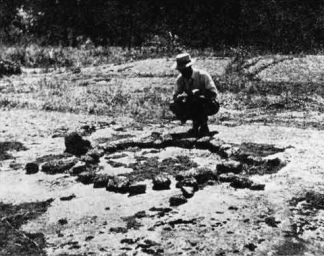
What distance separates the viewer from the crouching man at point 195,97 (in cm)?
660

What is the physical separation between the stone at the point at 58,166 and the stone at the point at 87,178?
0.40 m

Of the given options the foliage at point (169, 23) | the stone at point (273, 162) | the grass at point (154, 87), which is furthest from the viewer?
the foliage at point (169, 23)

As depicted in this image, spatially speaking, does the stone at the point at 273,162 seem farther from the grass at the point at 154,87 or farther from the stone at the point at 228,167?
the grass at the point at 154,87

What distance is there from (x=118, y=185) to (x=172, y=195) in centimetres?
54

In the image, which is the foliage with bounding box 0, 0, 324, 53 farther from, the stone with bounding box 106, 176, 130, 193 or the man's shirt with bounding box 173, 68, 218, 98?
the stone with bounding box 106, 176, 130, 193

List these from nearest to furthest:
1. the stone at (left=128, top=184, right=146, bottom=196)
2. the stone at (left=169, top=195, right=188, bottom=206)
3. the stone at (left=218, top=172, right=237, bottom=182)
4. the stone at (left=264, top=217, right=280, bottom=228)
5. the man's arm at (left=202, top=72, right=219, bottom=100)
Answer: the stone at (left=264, top=217, right=280, bottom=228) → the stone at (left=169, top=195, right=188, bottom=206) → the stone at (left=128, top=184, right=146, bottom=196) → the stone at (left=218, top=172, right=237, bottom=182) → the man's arm at (left=202, top=72, right=219, bottom=100)

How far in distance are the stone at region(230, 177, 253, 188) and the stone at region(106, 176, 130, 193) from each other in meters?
0.96

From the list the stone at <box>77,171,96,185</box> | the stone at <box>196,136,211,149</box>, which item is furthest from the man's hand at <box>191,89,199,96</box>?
the stone at <box>77,171,96,185</box>

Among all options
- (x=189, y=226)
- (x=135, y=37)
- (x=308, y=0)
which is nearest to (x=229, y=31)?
(x=308, y=0)

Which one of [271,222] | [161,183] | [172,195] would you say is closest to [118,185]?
[161,183]

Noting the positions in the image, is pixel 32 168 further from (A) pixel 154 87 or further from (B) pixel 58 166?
(A) pixel 154 87

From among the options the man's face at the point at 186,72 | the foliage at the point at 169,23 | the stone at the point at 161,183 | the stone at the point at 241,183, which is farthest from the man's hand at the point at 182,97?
the foliage at the point at 169,23

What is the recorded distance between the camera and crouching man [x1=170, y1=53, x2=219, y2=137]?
6.60 m

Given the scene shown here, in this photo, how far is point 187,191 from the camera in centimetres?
455
